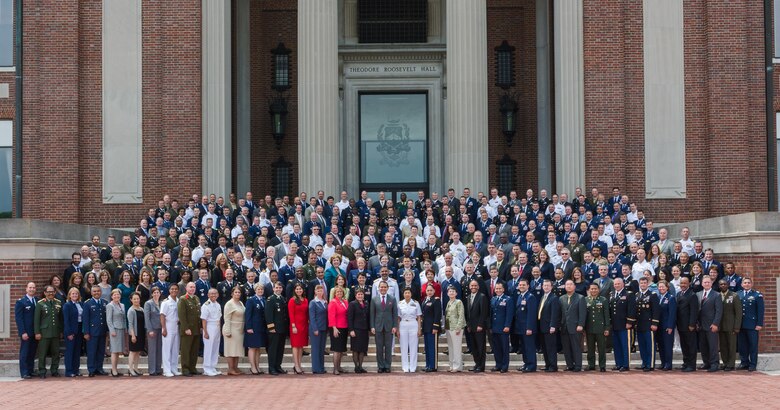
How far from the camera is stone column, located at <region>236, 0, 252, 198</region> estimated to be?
3469cm

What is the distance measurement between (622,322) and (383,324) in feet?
14.4

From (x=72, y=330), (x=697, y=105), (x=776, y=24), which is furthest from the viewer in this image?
(x=776, y=24)

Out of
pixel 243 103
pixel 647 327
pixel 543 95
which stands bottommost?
pixel 647 327

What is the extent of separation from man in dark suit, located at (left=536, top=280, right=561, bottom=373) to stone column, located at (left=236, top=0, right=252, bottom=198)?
51.6 feet

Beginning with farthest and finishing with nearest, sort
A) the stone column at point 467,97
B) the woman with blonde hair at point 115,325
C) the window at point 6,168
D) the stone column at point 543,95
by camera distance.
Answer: the stone column at point 543,95
the window at point 6,168
the stone column at point 467,97
the woman with blonde hair at point 115,325

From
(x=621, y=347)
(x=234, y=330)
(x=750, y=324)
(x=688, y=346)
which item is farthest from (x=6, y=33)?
(x=750, y=324)

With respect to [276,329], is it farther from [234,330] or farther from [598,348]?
[598,348]

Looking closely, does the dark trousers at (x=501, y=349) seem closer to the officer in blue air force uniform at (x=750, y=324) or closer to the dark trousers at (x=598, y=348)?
the dark trousers at (x=598, y=348)

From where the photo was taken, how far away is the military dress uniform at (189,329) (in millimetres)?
20609

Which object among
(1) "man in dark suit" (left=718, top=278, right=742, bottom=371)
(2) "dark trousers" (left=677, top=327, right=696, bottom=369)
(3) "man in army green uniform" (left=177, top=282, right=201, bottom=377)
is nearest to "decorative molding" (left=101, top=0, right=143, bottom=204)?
(3) "man in army green uniform" (left=177, top=282, right=201, bottom=377)

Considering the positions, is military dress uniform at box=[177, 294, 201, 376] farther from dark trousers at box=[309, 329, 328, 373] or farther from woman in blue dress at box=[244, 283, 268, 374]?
dark trousers at box=[309, 329, 328, 373]

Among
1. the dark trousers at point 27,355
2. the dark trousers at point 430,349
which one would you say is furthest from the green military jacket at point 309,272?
the dark trousers at point 27,355

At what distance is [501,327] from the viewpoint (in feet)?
68.0

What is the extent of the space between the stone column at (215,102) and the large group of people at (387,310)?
7.05 meters
